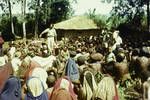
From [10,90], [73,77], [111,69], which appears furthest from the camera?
[111,69]

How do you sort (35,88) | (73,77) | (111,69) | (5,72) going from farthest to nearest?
(111,69)
(73,77)
(5,72)
(35,88)

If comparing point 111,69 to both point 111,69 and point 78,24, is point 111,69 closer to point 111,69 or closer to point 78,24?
point 111,69

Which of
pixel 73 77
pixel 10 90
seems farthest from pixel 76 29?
pixel 10 90

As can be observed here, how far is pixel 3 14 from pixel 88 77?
45305 mm

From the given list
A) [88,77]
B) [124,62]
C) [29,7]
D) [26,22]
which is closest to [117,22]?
[26,22]

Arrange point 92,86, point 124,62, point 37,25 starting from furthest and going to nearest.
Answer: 1. point 37,25
2. point 124,62
3. point 92,86

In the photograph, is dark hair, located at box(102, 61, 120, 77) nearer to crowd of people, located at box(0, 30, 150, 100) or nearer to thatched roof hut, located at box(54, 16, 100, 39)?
crowd of people, located at box(0, 30, 150, 100)

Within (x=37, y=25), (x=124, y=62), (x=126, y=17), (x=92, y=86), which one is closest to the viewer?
(x=92, y=86)

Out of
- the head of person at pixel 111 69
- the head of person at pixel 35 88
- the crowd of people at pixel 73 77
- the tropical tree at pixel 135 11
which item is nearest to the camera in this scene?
the head of person at pixel 35 88

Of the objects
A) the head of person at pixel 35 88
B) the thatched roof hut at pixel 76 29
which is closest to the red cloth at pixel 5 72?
the head of person at pixel 35 88

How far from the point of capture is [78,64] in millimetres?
13594

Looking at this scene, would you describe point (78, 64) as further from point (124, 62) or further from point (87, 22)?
point (87, 22)

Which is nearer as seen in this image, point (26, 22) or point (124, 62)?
point (124, 62)

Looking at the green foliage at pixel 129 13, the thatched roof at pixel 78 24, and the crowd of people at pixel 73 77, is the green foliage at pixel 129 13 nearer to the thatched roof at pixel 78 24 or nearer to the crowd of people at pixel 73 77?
the thatched roof at pixel 78 24
